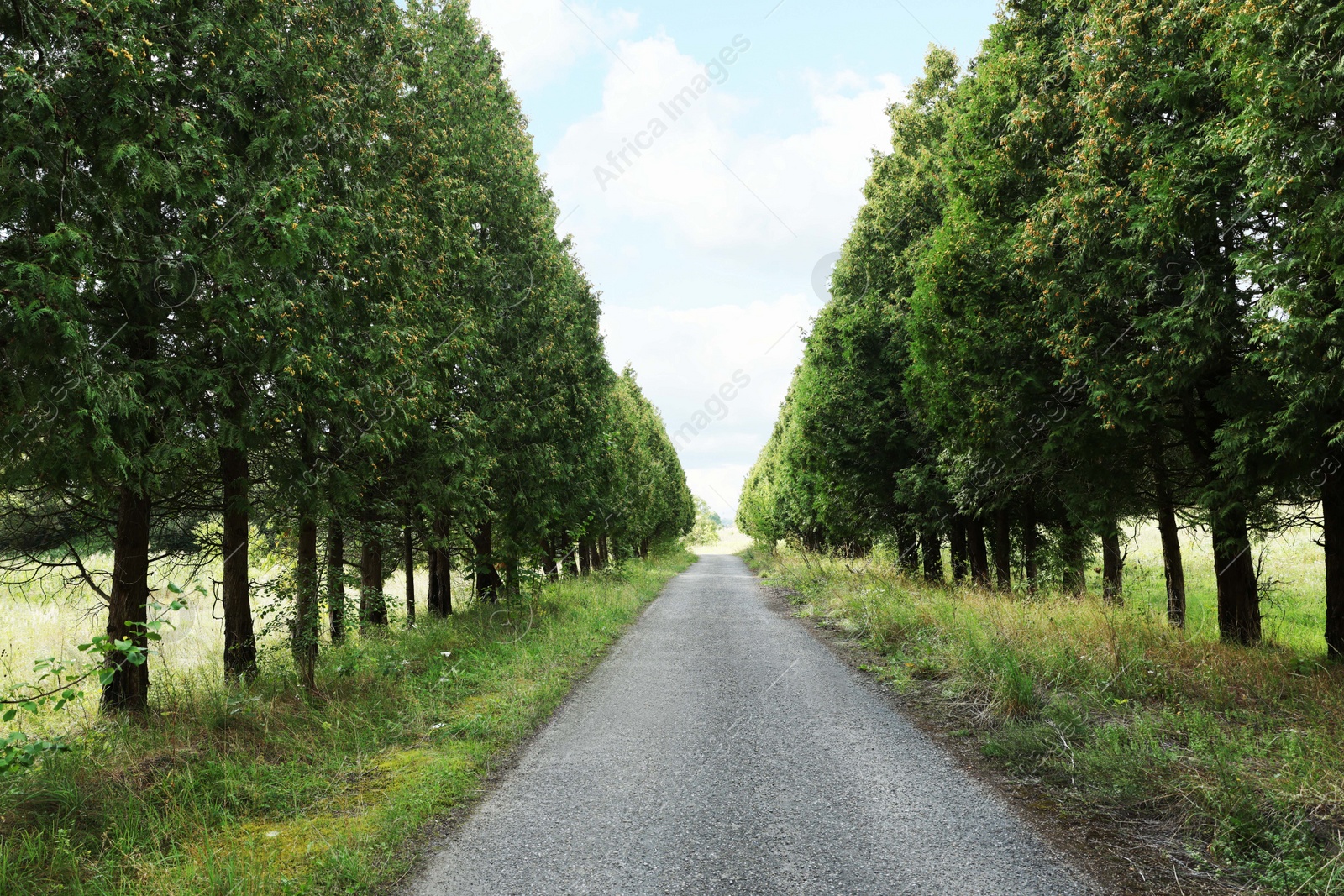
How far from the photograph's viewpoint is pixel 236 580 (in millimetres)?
7473

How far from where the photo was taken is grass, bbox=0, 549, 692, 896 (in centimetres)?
367

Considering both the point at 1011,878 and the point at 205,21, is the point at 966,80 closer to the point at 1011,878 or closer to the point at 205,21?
the point at 205,21

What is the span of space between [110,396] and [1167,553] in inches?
515

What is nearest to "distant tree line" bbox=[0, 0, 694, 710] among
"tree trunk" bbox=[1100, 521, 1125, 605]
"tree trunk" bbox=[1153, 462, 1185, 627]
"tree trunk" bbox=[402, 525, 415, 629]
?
"tree trunk" bbox=[402, 525, 415, 629]

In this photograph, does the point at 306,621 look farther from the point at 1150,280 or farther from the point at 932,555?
the point at 932,555

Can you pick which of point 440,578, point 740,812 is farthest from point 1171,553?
point 440,578

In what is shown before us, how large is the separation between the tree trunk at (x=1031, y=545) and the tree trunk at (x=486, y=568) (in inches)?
421

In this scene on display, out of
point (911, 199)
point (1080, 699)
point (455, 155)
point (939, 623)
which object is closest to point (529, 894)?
point (1080, 699)

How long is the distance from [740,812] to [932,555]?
13970 millimetres

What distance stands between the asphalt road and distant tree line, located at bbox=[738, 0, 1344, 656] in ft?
13.8

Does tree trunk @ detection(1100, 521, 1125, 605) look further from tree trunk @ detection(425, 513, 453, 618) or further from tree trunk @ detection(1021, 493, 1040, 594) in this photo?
tree trunk @ detection(425, 513, 453, 618)

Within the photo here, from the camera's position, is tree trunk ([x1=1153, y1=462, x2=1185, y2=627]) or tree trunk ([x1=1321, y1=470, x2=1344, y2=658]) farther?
tree trunk ([x1=1153, y1=462, x2=1185, y2=627])

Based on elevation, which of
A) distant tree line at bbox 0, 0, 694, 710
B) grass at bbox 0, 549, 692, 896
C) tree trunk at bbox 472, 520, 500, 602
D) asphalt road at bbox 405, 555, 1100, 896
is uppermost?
distant tree line at bbox 0, 0, 694, 710

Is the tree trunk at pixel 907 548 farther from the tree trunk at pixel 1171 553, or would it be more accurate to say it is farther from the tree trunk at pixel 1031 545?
the tree trunk at pixel 1171 553
